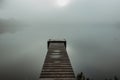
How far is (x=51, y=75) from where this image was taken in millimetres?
23219

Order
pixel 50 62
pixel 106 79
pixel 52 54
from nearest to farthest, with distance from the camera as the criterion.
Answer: pixel 50 62, pixel 52 54, pixel 106 79

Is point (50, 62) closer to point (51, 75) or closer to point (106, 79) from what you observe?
point (51, 75)

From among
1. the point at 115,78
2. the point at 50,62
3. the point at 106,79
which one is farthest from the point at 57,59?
the point at 115,78

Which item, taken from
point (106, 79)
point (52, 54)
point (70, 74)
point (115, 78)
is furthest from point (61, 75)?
point (115, 78)

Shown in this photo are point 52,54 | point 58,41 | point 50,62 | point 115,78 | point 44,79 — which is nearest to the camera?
point 44,79

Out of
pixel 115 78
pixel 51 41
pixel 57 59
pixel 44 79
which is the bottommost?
pixel 115 78

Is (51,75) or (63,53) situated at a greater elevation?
(63,53)

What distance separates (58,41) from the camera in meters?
42.4

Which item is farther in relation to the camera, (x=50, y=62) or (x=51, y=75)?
(x=50, y=62)

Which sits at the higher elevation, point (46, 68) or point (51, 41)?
point (51, 41)

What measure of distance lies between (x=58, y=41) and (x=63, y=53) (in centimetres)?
1048

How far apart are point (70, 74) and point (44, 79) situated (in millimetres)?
3526

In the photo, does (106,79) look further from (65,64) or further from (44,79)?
(44,79)

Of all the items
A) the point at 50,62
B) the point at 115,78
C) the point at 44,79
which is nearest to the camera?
the point at 44,79
